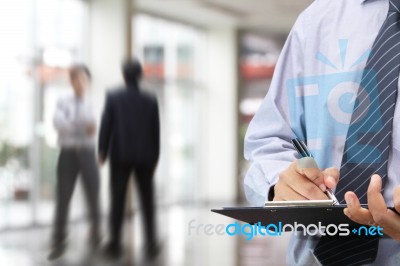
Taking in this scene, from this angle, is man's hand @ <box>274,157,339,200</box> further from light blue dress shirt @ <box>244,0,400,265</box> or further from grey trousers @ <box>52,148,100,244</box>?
grey trousers @ <box>52,148,100,244</box>

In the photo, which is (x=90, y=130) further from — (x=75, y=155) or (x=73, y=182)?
(x=73, y=182)

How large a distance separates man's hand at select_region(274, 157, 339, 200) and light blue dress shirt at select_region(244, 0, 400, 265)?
5 cm

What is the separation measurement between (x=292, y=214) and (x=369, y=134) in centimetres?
15

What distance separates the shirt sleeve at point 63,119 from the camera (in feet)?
20.5

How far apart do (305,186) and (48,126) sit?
751 centimetres

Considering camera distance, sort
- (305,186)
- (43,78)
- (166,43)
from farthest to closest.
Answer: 1. (166,43)
2. (43,78)
3. (305,186)

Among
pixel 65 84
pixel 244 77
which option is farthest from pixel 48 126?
pixel 244 77

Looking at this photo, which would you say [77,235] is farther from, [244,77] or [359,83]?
[359,83]

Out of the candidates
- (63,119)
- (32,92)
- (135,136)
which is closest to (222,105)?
(135,136)

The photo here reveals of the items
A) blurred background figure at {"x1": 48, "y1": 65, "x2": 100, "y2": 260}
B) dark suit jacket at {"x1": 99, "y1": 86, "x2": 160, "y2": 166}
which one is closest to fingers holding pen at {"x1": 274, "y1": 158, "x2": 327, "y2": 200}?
dark suit jacket at {"x1": 99, "y1": 86, "x2": 160, "y2": 166}

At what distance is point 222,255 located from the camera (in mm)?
5590

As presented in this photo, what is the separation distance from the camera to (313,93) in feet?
3.20

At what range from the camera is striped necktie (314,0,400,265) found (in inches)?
36.5

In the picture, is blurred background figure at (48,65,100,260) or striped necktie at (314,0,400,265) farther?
blurred background figure at (48,65,100,260)
